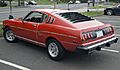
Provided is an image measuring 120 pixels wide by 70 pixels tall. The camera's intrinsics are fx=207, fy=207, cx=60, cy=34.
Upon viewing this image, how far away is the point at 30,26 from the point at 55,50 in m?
1.32

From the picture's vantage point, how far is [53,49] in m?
6.18

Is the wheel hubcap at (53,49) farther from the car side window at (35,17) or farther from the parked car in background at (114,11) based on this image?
the parked car in background at (114,11)

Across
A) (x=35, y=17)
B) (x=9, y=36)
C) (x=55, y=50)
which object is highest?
(x=35, y=17)

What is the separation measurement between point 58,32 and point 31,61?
118 centimetres

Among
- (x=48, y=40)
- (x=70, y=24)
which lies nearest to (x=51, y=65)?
(x=48, y=40)

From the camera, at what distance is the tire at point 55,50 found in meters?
5.90

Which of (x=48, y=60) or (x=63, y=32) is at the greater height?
(x=63, y=32)

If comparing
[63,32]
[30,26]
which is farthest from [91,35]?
[30,26]

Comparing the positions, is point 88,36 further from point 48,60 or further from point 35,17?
point 35,17

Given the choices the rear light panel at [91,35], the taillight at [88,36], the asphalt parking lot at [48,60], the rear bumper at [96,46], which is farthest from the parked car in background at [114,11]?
the taillight at [88,36]

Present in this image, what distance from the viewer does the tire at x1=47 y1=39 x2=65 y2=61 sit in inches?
232

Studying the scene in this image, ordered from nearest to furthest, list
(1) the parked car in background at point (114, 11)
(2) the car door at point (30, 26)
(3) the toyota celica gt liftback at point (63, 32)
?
1. (3) the toyota celica gt liftback at point (63, 32)
2. (2) the car door at point (30, 26)
3. (1) the parked car in background at point (114, 11)

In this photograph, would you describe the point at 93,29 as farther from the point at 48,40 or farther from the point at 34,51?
the point at 34,51

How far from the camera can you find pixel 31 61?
6.07 meters
